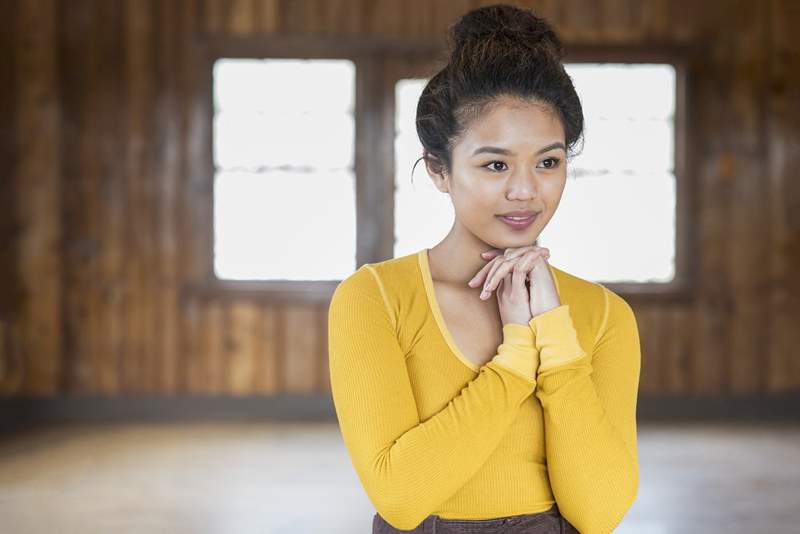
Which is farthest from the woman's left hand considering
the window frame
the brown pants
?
the window frame

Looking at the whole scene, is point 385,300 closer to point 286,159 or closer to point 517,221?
point 517,221

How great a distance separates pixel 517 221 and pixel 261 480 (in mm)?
3312

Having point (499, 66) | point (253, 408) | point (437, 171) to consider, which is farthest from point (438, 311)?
point (253, 408)

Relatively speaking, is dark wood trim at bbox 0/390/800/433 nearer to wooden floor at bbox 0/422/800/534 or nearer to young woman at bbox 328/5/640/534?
wooden floor at bbox 0/422/800/534

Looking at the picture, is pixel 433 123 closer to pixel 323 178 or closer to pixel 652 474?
pixel 652 474

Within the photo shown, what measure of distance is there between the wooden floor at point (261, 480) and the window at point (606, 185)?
120 cm

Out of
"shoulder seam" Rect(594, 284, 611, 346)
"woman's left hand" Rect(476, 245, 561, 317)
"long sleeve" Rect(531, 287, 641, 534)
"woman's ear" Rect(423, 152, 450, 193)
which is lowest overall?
"long sleeve" Rect(531, 287, 641, 534)

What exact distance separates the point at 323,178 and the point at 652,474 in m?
2.90

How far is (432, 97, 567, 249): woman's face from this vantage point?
1.18 metres

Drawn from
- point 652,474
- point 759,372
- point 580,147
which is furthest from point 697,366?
point 580,147

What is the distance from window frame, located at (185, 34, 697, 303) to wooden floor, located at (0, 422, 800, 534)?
0.94 meters

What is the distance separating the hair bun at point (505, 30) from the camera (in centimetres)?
117

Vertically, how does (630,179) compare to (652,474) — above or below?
above

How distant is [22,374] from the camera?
19.8 feet
